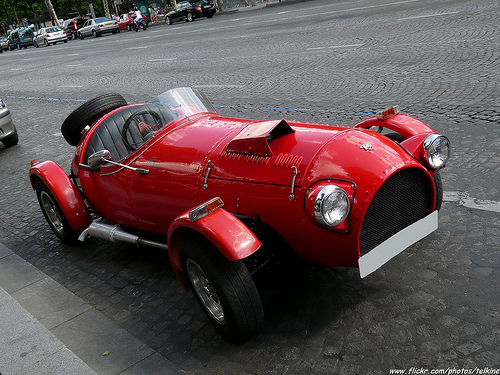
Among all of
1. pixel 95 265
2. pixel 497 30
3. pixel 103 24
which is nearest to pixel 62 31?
pixel 103 24

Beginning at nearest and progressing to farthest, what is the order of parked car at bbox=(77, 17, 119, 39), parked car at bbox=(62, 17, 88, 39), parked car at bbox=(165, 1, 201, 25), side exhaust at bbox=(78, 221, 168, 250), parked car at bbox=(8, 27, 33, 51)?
1. side exhaust at bbox=(78, 221, 168, 250)
2. parked car at bbox=(165, 1, 201, 25)
3. parked car at bbox=(77, 17, 119, 39)
4. parked car at bbox=(62, 17, 88, 39)
5. parked car at bbox=(8, 27, 33, 51)

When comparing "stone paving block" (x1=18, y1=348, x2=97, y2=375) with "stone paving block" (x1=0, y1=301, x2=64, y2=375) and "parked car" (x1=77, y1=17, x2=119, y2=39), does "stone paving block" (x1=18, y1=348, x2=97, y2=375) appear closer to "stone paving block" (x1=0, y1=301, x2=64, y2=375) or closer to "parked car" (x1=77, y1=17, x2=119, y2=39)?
"stone paving block" (x1=0, y1=301, x2=64, y2=375)

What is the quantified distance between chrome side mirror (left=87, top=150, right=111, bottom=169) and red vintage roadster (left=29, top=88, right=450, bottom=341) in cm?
2

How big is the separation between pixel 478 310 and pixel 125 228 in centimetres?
306

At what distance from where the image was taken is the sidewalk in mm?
3523

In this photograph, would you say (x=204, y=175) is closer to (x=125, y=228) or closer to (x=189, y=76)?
(x=125, y=228)

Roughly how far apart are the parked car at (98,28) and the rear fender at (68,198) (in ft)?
129

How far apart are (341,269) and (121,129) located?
7.88ft

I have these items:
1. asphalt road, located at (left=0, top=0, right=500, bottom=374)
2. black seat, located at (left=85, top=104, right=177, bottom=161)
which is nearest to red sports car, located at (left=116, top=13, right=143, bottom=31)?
asphalt road, located at (left=0, top=0, right=500, bottom=374)

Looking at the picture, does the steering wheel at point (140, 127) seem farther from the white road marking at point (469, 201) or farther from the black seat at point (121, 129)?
the white road marking at point (469, 201)

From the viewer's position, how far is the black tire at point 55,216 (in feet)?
17.8

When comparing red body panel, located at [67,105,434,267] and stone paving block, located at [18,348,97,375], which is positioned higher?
red body panel, located at [67,105,434,267]

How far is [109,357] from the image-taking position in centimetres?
365

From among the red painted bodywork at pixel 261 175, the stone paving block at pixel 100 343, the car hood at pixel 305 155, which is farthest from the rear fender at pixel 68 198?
the car hood at pixel 305 155
